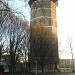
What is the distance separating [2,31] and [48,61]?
28.4 m

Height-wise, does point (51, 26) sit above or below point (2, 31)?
above

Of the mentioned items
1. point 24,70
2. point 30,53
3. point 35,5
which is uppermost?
point 35,5

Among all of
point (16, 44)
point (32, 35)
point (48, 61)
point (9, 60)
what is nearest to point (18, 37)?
point (16, 44)

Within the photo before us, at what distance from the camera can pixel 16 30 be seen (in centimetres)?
4262

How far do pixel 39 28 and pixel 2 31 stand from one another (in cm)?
2610

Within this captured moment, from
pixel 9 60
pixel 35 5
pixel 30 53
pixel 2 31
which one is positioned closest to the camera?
pixel 35 5

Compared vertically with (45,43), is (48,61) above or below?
below

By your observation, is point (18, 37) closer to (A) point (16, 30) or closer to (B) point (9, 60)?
(A) point (16, 30)

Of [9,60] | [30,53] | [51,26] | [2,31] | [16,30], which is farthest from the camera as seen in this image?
[51,26]

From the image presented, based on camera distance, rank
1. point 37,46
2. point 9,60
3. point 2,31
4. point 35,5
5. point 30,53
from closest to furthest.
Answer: point 35,5
point 2,31
point 9,60
point 30,53
point 37,46

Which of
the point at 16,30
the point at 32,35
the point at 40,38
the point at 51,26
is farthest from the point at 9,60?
the point at 51,26

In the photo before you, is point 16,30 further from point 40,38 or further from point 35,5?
point 35,5

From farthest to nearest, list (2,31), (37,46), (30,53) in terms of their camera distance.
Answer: (37,46) → (30,53) → (2,31)

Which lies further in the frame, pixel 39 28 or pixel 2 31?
pixel 39 28
